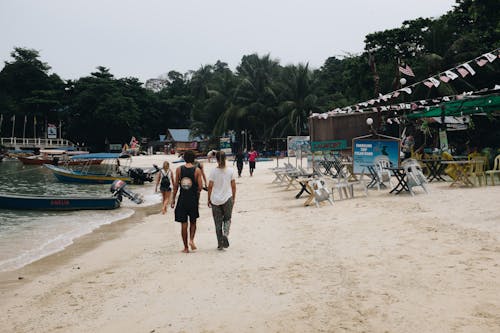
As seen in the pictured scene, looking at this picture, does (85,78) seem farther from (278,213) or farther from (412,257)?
(412,257)

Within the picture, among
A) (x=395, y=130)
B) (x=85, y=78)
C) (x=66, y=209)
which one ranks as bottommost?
(x=66, y=209)

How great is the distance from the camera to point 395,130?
32750 mm

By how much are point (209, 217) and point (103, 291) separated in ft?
20.4

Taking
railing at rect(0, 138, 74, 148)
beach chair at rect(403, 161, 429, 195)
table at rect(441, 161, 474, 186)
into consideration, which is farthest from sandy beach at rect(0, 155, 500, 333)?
railing at rect(0, 138, 74, 148)

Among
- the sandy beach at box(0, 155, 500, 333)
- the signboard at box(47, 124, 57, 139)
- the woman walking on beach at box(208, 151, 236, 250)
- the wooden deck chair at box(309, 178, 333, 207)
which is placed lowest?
the sandy beach at box(0, 155, 500, 333)

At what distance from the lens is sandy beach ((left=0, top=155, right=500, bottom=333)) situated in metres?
4.06

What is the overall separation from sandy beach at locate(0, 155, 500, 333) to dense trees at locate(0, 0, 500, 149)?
35.9 ft

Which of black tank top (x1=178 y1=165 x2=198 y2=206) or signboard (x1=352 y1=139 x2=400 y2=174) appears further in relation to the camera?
signboard (x1=352 y1=139 x2=400 y2=174)

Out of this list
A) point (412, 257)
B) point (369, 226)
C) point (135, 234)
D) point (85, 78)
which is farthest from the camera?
point (85, 78)

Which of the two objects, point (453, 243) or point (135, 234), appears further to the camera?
point (135, 234)

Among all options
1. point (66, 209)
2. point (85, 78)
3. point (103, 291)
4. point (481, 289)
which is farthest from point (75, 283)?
point (85, 78)

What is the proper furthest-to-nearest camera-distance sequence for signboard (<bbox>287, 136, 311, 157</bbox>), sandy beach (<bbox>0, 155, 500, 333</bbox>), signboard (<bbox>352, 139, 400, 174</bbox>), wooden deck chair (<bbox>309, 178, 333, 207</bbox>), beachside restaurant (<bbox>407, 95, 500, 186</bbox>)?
signboard (<bbox>287, 136, 311, 157</bbox>) → signboard (<bbox>352, 139, 400, 174</bbox>) → beachside restaurant (<bbox>407, 95, 500, 186</bbox>) → wooden deck chair (<bbox>309, 178, 333, 207</bbox>) → sandy beach (<bbox>0, 155, 500, 333</bbox>)

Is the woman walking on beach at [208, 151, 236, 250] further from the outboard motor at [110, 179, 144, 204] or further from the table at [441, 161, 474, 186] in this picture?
the outboard motor at [110, 179, 144, 204]

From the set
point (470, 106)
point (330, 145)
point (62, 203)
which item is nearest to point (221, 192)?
point (470, 106)
